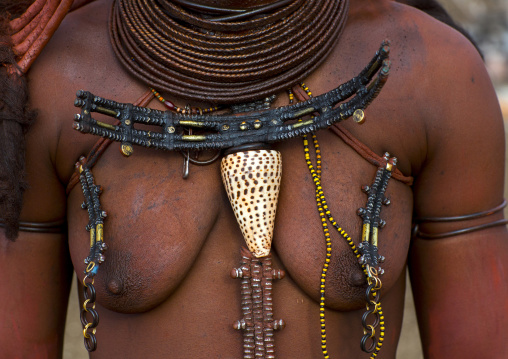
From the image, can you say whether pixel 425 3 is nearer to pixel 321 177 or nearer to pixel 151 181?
pixel 321 177

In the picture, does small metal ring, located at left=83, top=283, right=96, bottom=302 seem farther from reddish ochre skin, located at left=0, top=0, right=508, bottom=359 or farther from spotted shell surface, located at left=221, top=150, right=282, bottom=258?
spotted shell surface, located at left=221, top=150, right=282, bottom=258

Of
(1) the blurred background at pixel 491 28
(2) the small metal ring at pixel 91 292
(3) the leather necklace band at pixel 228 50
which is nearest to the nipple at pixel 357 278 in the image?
(3) the leather necklace band at pixel 228 50

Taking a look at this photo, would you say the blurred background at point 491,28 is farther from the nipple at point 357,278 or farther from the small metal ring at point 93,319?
the small metal ring at point 93,319

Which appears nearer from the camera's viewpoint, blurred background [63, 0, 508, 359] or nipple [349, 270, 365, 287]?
A: nipple [349, 270, 365, 287]

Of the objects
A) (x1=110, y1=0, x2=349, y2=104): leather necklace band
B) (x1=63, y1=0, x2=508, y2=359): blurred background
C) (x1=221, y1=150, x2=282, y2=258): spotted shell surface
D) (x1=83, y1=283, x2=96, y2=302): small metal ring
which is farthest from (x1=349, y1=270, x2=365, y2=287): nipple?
(x1=63, y1=0, x2=508, y2=359): blurred background

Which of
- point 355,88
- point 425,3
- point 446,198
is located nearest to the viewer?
point 355,88

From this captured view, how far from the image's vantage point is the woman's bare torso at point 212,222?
4.95ft

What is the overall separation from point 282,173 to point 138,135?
0.31 metres

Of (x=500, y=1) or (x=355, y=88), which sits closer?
(x=355, y=88)

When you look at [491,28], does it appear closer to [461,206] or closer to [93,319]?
[461,206]

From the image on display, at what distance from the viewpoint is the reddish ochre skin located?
4.97 ft

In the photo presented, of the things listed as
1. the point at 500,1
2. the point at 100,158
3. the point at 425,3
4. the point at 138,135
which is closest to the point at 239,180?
the point at 138,135

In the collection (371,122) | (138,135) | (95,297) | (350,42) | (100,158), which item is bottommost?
Answer: (95,297)

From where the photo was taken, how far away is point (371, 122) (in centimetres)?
156
